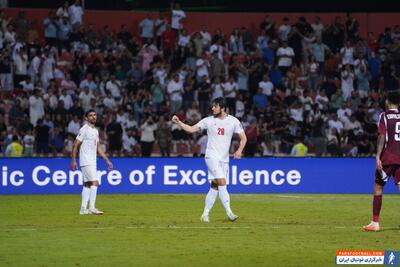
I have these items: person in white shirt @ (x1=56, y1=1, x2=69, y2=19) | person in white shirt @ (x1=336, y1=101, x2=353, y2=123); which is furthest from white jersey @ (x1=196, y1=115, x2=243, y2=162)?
person in white shirt @ (x1=56, y1=1, x2=69, y2=19)

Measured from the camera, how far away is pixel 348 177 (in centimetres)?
2855

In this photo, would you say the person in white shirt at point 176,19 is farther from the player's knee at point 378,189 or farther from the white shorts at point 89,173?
the player's knee at point 378,189

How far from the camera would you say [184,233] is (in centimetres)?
1595

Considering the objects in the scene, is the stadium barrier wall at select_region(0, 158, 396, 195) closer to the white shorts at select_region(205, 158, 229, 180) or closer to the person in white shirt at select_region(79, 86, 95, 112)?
the person in white shirt at select_region(79, 86, 95, 112)

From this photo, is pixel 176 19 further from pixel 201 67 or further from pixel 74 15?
pixel 74 15

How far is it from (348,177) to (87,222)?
12.6 meters

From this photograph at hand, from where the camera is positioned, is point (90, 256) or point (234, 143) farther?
point (234, 143)

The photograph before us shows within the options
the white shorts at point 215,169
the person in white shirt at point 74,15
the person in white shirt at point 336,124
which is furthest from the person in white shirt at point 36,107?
the white shorts at point 215,169

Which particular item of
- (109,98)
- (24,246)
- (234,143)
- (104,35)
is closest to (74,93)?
(109,98)

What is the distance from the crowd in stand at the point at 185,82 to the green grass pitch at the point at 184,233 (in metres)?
7.60

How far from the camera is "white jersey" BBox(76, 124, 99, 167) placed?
20203mm

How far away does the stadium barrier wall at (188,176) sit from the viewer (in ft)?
88.9

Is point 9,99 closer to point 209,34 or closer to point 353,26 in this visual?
point 209,34

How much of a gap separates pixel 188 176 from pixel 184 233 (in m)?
11.8
